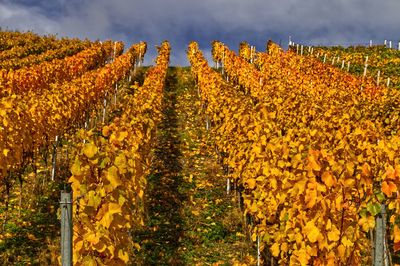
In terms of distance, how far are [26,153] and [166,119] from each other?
1437 cm

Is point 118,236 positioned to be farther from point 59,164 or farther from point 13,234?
point 59,164

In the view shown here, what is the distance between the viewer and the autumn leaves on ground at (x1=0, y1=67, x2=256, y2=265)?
10773 mm

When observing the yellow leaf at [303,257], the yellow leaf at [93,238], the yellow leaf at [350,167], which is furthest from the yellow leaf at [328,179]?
the yellow leaf at [93,238]

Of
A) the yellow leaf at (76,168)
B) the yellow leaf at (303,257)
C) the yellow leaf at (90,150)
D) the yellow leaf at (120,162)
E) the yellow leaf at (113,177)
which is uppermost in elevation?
the yellow leaf at (90,150)

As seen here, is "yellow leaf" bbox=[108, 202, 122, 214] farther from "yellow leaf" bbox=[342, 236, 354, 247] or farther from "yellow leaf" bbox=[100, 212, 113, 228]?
"yellow leaf" bbox=[342, 236, 354, 247]

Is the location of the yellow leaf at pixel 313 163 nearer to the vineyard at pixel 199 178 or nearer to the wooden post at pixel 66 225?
the vineyard at pixel 199 178

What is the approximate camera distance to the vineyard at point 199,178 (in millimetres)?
6184

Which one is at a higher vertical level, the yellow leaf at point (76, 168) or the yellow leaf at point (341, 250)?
the yellow leaf at point (76, 168)

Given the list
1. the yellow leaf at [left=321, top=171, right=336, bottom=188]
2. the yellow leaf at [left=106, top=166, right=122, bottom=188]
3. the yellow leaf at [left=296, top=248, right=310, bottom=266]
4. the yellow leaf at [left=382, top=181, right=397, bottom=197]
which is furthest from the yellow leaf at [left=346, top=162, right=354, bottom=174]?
the yellow leaf at [left=106, top=166, right=122, bottom=188]

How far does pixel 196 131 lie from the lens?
23.8 m

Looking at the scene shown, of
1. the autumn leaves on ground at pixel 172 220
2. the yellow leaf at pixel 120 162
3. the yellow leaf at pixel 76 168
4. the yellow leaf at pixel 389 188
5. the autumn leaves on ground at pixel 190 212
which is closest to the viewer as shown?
the yellow leaf at pixel 389 188

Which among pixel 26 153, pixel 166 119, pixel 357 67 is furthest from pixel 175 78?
pixel 26 153

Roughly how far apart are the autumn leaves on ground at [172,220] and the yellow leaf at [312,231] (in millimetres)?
2616

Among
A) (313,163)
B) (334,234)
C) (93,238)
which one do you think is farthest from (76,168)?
(334,234)
